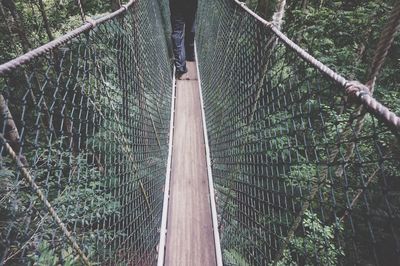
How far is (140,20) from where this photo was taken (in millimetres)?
2439

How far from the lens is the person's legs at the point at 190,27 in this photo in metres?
3.26

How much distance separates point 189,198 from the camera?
2117 millimetres

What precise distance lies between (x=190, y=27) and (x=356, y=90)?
2.94 m

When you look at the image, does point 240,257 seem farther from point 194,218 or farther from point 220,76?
point 220,76

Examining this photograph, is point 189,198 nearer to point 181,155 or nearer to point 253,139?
point 181,155

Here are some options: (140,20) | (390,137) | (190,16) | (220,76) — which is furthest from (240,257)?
(190,16)

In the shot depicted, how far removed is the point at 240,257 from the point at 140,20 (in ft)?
6.32

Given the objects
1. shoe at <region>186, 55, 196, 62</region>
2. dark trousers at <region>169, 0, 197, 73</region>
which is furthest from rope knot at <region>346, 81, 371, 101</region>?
Result: shoe at <region>186, 55, 196, 62</region>

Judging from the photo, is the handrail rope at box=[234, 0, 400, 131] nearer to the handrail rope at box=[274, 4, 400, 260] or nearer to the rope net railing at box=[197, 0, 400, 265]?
the handrail rope at box=[274, 4, 400, 260]

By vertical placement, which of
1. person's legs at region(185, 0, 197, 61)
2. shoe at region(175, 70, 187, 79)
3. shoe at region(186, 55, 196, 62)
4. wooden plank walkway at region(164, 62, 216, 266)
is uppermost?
person's legs at region(185, 0, 197, 61)

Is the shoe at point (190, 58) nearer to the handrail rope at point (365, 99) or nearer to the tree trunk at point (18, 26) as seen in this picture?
the tree trunk at point (18, 26)

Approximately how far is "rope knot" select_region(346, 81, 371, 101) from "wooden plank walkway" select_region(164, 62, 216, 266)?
122 centimetres

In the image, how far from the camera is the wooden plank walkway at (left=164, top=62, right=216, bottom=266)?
5.74 ft

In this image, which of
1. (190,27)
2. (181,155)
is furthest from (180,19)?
(181,155)
